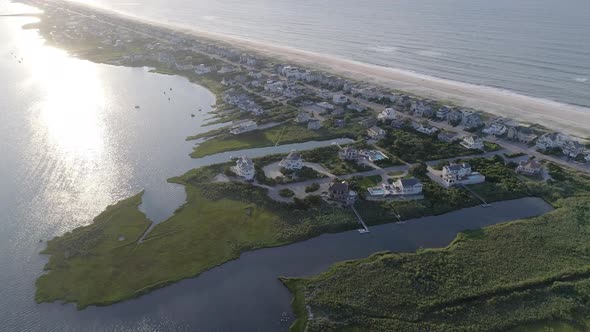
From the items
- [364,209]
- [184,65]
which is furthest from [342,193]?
[184,65]

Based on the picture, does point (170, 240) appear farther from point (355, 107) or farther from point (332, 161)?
point (355, 107)

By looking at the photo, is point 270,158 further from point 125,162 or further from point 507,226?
point 507,226

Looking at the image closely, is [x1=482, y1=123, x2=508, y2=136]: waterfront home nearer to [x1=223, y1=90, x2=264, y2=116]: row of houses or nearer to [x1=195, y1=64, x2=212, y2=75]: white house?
[x1=223, y1=90, x2=264, y2=116]: row of houses

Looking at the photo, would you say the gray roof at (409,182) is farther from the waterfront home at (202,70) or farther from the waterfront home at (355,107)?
the waterfront home at (202,70)

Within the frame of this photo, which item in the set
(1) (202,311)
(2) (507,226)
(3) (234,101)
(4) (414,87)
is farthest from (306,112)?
(1) (202,311)

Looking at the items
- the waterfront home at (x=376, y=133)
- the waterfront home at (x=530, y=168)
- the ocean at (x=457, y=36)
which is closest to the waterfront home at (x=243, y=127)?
the waterfront home at (x=376, y=133)
